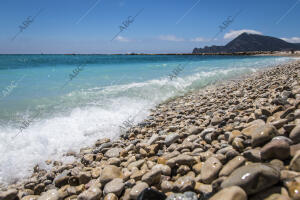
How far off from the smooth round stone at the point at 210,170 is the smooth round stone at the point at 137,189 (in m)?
0.60

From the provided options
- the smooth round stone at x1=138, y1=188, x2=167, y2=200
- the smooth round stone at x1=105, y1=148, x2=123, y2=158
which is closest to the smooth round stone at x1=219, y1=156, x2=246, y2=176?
the smooth round stone at x1=138, y1=188, x2=167, y2=200

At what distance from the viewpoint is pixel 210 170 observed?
209 centimetres

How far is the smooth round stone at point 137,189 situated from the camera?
212 cm

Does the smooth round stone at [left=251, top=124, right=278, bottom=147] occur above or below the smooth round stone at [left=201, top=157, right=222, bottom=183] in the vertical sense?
above

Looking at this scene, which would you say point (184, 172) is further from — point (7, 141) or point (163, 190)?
point (7, 141)

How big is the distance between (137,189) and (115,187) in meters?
0.31

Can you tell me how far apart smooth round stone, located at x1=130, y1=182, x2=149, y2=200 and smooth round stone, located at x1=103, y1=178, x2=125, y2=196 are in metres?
0.20

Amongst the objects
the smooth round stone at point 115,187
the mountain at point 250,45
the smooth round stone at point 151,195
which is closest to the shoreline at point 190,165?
the smooth round stone at point 115,187

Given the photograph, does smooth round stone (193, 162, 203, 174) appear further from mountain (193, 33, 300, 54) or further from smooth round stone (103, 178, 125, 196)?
mountain (193, 33, 300, 54)

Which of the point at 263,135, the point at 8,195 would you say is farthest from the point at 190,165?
the point at 8,195

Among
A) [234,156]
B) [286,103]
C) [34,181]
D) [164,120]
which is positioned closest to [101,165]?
[34,181]

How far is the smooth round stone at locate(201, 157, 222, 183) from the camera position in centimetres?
203

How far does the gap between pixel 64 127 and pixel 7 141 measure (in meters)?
1.16

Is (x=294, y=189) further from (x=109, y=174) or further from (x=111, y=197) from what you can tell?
(x=109, y=174)
